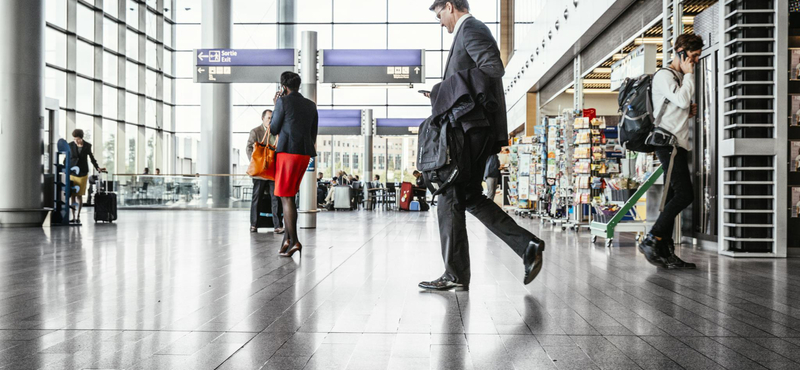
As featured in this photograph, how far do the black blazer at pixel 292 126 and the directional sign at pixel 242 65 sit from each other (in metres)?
5.16

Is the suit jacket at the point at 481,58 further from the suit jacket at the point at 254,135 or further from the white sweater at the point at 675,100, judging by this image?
the suit jacket at the point at 254,135

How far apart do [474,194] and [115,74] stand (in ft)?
74.9

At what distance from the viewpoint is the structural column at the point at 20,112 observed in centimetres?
952

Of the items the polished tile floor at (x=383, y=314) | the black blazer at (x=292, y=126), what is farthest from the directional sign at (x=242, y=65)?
the polished tile floor at (x=383, y=314)

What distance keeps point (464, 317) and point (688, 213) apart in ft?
15.7

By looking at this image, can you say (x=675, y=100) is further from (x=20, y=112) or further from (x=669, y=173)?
(x=20, y=112)

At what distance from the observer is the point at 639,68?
24.4 feet

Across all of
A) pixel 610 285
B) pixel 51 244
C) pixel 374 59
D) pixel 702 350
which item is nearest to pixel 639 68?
pixel 610 285

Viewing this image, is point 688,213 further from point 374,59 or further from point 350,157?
point 350,157

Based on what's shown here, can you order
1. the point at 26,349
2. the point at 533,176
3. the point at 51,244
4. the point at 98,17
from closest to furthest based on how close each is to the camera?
the point at 26,349
the point at 51,244
the point at 533,176
the point at 98,17

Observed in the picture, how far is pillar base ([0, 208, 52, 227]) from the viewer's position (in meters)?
9.52

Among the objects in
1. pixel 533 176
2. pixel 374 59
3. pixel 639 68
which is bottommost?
pixel 533 176

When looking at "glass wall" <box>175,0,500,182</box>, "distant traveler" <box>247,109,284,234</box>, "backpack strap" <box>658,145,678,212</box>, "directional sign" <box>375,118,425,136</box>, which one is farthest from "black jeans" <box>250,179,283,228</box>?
"glass wall" <box>175,0,500,182</box>

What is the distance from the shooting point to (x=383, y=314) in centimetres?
294
